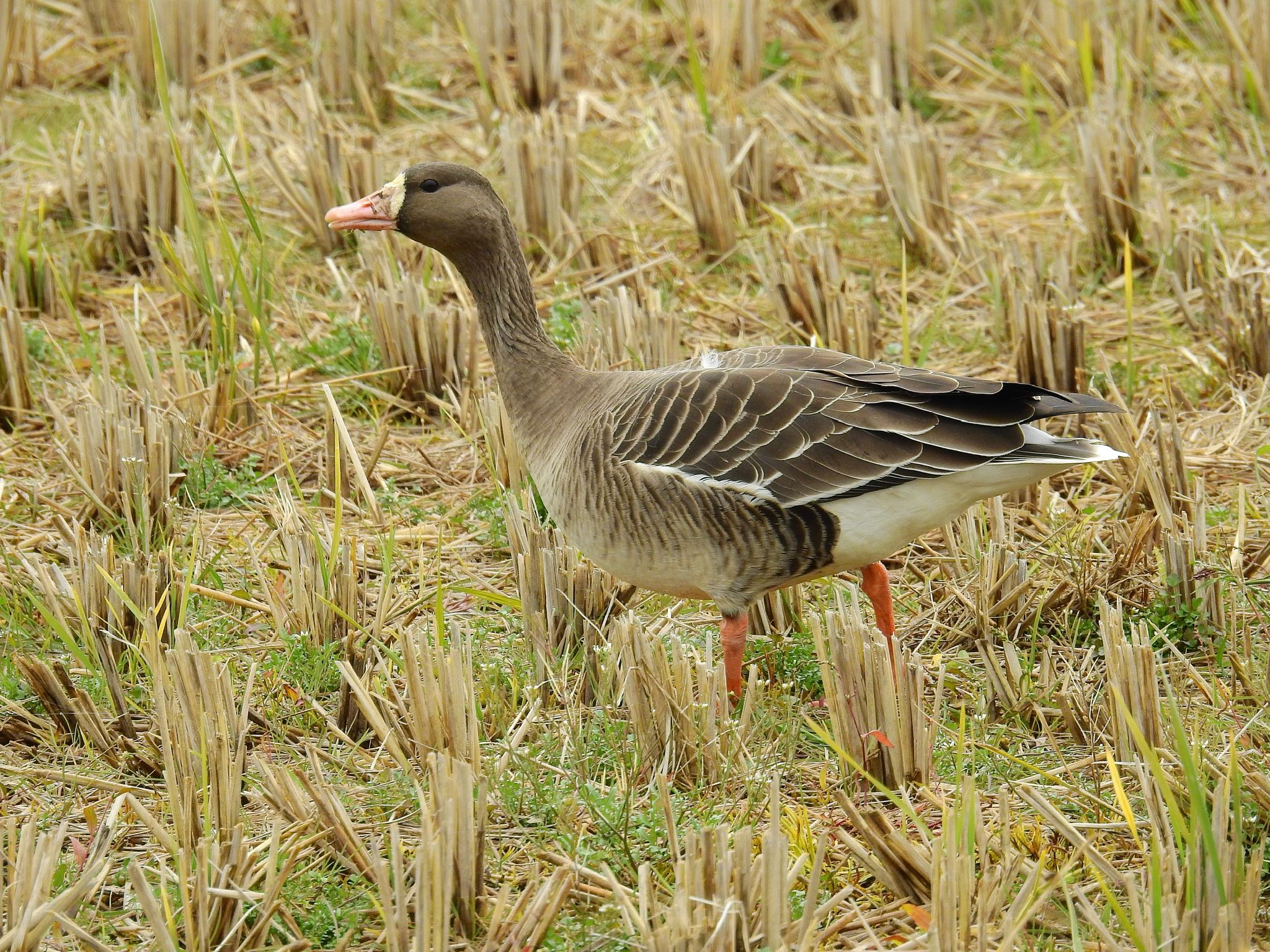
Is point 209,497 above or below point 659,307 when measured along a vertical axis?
below

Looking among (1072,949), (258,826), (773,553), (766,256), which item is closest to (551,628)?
(773,553)

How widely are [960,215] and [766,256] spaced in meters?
0.99

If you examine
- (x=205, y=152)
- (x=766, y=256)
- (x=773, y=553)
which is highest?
(x=205, y=152)

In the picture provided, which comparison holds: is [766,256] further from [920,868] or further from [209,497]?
[920,868]

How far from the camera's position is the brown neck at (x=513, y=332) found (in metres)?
4.90

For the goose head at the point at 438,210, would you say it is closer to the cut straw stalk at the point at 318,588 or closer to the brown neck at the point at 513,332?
the brown neck at the point at 513,332

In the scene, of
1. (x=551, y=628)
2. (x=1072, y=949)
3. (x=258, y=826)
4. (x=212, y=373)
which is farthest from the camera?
(x=212, y=373)

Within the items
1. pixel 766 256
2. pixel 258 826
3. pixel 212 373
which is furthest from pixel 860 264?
pixel 258 826

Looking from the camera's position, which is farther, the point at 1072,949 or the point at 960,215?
the point at 960,215

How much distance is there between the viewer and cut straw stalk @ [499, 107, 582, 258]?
7.33m

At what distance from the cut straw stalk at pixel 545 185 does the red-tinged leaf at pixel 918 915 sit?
448 cm

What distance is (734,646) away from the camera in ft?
14.5

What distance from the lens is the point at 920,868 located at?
3.30 m

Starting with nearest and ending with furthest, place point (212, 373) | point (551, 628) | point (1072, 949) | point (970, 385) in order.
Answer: point (1072, 949)
point (970, 385)
point (551, 628)
point (212, 373)
